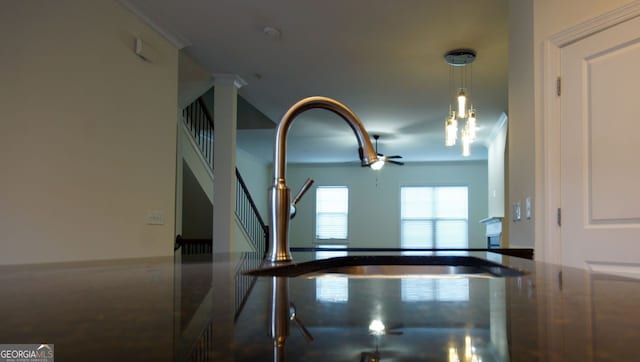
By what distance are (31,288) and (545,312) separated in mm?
661

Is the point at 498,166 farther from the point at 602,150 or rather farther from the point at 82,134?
the point at 82,134

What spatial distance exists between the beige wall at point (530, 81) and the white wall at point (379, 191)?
23.7 ft

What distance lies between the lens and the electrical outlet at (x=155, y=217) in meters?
3.59

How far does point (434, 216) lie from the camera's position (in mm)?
10133

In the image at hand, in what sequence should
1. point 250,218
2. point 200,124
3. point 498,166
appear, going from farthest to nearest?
point 250,218
point 498,166
point 200,124

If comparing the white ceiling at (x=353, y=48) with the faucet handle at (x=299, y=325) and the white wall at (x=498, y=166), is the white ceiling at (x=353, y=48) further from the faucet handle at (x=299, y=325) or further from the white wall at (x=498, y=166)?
the faucet handle at (x=299, y=325)

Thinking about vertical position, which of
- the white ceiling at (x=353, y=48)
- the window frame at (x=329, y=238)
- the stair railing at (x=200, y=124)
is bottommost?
the window frame at (x=329, y=238)

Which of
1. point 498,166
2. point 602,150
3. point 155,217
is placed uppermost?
point 498,166

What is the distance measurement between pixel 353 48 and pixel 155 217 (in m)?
2.21

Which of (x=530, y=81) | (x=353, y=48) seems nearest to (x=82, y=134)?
(x=353, y=48)

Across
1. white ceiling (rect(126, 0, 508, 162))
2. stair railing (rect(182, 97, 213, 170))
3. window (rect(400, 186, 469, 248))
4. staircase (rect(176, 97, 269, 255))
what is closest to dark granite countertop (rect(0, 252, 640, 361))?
white ceiling (rect(126, 0, 508, 162))

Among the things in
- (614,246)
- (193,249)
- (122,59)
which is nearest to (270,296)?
(614,246)

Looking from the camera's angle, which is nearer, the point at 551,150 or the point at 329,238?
the point at 551,150

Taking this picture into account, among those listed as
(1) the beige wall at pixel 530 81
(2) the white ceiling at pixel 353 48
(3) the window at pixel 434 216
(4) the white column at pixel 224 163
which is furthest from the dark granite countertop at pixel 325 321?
(3) the window at pixel 434 216
